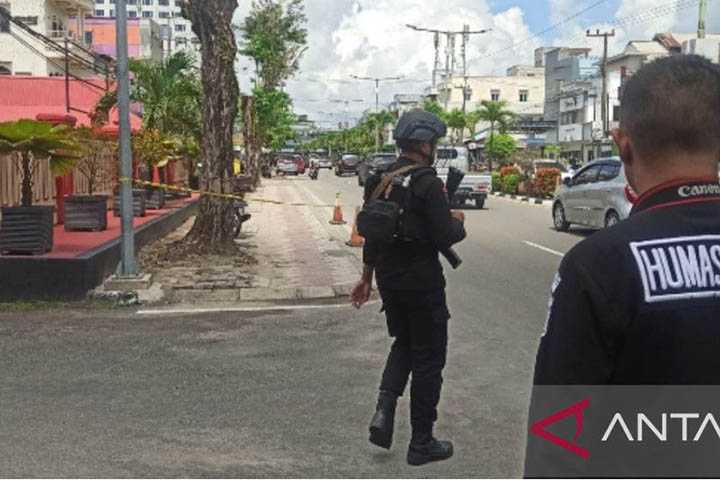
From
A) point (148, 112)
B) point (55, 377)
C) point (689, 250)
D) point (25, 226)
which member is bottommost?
point (55, 377)

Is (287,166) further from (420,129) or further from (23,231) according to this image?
(420,129)

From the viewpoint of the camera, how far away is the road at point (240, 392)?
15.1 ft

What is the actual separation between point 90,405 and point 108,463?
119 centimetres

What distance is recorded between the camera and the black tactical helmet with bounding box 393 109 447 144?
4504 mm

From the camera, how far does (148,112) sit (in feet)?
73.2

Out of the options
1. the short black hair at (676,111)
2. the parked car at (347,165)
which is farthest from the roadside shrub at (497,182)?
the short black hair at (676,111)

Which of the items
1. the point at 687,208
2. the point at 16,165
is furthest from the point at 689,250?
the point at 16,165

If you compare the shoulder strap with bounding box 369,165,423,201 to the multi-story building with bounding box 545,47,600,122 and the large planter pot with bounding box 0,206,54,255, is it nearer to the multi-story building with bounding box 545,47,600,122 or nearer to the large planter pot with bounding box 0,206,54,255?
the large planter pot with bounding box 0,206,54,255

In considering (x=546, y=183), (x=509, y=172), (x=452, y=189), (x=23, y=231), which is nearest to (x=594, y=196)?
(x=23, y=231)

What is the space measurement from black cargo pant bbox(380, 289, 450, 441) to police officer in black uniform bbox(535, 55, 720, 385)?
105 inches

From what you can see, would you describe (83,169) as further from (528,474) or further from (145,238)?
(528,474)

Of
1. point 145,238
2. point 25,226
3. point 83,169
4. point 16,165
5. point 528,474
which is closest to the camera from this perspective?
point 528,474

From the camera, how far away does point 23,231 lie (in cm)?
983

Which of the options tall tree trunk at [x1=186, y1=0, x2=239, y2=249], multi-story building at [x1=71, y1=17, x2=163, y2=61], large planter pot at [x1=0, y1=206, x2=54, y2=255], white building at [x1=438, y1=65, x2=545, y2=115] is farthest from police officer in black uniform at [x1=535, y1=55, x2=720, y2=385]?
white building at [x1=438, y1=65, x2=545, y2=115]
